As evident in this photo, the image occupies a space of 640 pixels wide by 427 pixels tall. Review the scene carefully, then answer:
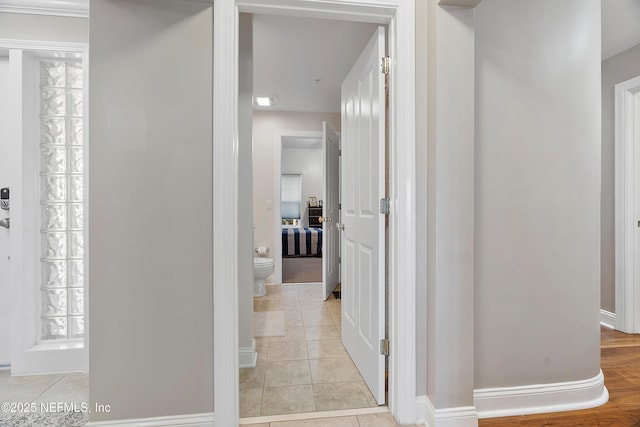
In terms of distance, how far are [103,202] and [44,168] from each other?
1062 millimetres

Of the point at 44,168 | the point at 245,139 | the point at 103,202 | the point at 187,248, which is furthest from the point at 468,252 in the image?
the point at 44,168

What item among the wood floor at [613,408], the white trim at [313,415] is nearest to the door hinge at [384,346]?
the white trim at [313,415]

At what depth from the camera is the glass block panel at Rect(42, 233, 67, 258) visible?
6.62ft

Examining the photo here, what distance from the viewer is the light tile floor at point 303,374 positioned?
5.59ft

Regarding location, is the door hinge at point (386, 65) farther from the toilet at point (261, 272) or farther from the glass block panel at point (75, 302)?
the toilet at point (261, 272)

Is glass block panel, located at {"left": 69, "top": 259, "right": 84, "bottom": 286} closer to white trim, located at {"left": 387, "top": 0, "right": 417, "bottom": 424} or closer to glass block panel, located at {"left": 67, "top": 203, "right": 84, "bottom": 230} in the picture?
glass block panel, located at {"left": 67, "top": 203, "right": 84, "bottom": 230}

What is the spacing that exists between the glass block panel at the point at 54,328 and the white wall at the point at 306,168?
6949mm

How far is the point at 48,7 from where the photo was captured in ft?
6.16

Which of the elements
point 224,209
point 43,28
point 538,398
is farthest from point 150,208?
point 538,398

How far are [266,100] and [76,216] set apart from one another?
97.4 inches

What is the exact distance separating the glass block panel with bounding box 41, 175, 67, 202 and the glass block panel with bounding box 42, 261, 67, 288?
418 mm

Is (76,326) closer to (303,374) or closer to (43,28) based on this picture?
(303,374)

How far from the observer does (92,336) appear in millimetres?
1382

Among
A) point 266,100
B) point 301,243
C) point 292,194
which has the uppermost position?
point 266,100
